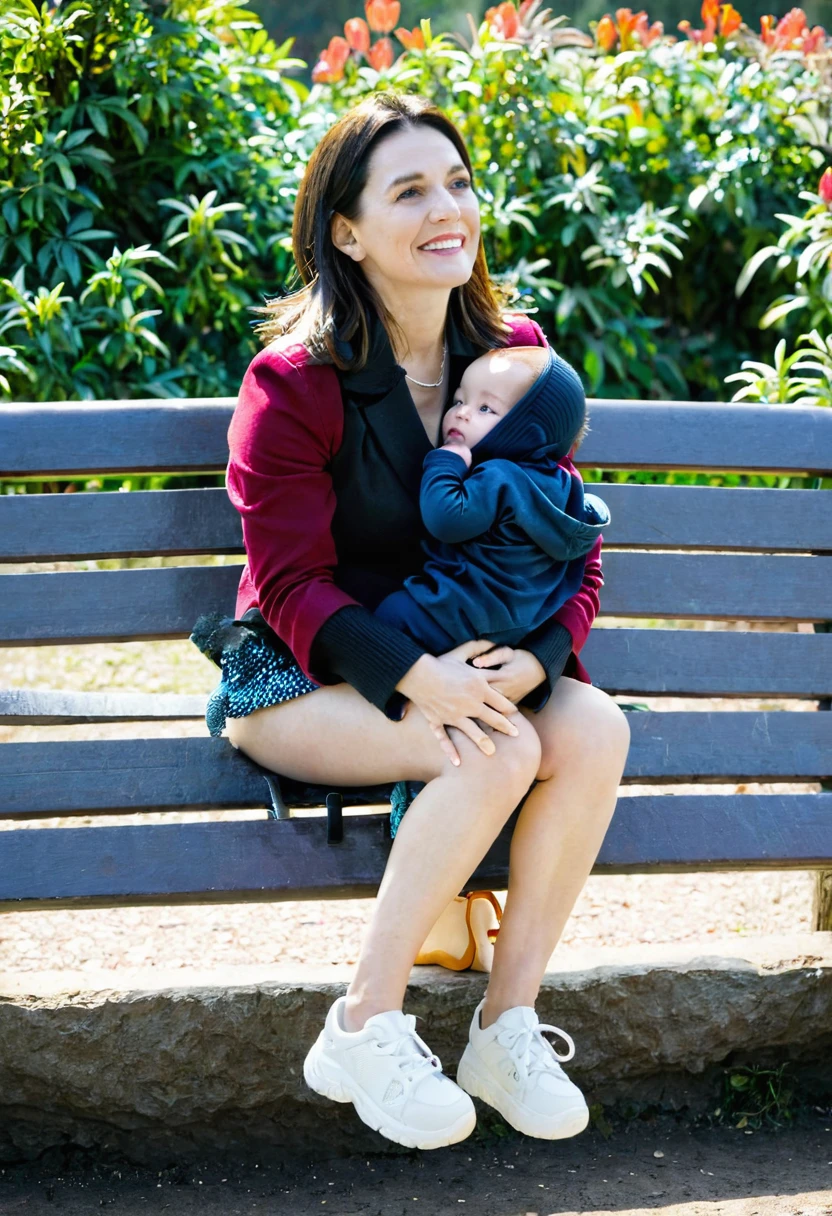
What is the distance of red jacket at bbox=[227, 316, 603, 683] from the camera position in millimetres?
2225

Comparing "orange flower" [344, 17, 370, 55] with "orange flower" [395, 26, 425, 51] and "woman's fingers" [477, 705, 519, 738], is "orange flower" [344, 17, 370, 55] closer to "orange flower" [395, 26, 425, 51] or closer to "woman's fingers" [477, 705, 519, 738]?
"orange flower" [395, 26, 425, 51]

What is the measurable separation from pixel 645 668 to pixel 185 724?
6.13 ft

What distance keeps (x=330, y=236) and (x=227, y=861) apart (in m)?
1.08

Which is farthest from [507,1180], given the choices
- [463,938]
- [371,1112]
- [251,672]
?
[251,672]

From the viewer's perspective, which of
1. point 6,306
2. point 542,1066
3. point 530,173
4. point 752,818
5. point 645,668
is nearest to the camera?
point 542,1066

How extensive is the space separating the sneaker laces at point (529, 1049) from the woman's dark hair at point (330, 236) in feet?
3.62

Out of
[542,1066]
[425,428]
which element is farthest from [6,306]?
[542,1066]

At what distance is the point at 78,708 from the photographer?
2.65 metres

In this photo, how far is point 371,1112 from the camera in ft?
6.60

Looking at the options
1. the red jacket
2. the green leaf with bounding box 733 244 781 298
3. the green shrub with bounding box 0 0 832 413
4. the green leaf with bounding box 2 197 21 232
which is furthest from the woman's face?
the green leaf with bounding box 733 244 781 298

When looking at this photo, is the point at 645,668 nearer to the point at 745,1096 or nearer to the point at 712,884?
the point at 745,1096

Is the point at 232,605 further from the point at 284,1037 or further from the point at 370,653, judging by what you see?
the point at 284,1037

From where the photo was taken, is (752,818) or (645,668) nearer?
(752,818)

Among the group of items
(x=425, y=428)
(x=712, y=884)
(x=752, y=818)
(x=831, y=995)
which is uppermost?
(x=425, y=428)
